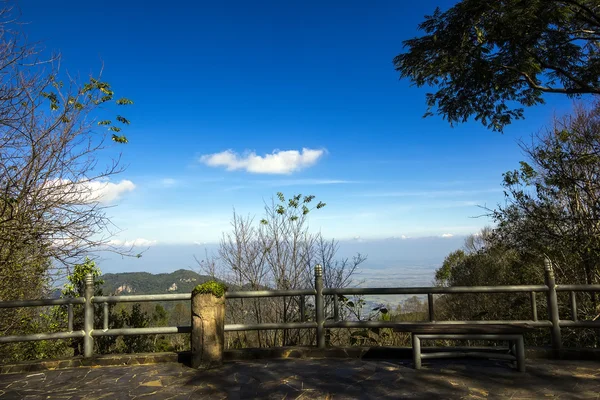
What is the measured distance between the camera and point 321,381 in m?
4.86

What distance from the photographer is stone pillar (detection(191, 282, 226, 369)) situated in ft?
18.4

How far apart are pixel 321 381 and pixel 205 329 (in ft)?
6.11

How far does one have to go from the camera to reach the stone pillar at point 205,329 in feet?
18.4

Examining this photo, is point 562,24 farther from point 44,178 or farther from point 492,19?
point 44,178

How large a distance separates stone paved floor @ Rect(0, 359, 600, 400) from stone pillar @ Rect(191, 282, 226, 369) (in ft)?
0.66

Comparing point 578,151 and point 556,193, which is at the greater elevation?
point 578,151

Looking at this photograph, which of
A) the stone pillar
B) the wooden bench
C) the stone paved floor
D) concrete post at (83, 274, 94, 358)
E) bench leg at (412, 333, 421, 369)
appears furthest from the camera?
concrete post at (83, 274, 94, 358)

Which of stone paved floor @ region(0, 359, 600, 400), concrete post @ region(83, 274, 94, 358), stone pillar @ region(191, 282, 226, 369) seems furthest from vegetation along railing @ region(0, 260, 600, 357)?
stone paved floor @ region(0, 359, 600, 400)

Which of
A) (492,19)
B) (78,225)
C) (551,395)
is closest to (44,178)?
(78,225)

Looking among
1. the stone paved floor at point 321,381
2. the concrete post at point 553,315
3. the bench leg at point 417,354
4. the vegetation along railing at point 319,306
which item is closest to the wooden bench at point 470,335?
the bench leg at point 417,354

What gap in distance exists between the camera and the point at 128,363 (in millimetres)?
6051

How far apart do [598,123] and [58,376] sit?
1704 cm

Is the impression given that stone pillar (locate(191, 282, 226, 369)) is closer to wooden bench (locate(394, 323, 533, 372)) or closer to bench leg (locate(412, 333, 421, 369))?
wooden bench (locate(394, 323, 533, 372))

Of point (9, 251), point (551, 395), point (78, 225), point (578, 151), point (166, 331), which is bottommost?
point (551, 395)
